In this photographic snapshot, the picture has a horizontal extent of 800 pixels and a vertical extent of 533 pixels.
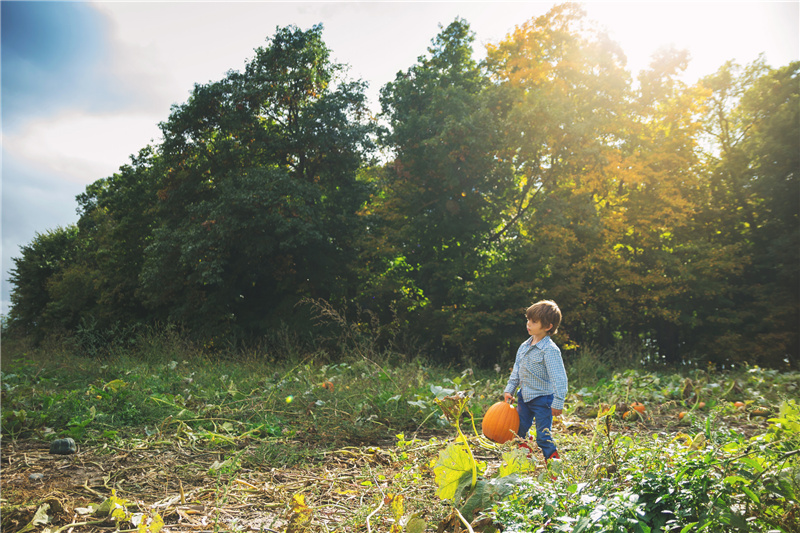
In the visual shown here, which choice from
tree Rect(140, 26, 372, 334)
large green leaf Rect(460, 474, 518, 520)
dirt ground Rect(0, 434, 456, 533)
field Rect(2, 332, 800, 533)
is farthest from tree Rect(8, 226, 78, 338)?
large green leaf Rect(460, 474, 518, 520)

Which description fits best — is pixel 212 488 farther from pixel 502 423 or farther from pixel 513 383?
pixel 513 383

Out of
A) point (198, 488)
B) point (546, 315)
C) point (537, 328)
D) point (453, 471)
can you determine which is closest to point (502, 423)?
point (537, 328)

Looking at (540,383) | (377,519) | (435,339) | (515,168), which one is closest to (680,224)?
(515,168)

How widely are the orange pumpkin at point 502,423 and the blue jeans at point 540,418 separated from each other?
5 centimetres

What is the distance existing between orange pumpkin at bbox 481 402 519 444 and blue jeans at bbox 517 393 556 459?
5cm

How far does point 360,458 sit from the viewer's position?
12.3 ft

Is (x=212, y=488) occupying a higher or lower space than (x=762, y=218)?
lower

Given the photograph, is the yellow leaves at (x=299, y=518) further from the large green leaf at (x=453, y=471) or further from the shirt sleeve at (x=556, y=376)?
the shirt sleeve at (x=556, y=376)

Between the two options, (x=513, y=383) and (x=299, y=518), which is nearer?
(x=299, y=518)

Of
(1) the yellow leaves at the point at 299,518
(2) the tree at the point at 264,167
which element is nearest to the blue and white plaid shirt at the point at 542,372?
(1) the yellow leaves at the point at 299,518

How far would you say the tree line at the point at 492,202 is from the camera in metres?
12.8

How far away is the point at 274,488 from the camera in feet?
9.38

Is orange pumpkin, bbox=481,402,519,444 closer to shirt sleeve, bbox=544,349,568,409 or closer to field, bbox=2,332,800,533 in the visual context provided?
field, bbox=2,332,800,533

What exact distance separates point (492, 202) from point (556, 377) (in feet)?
35.4
